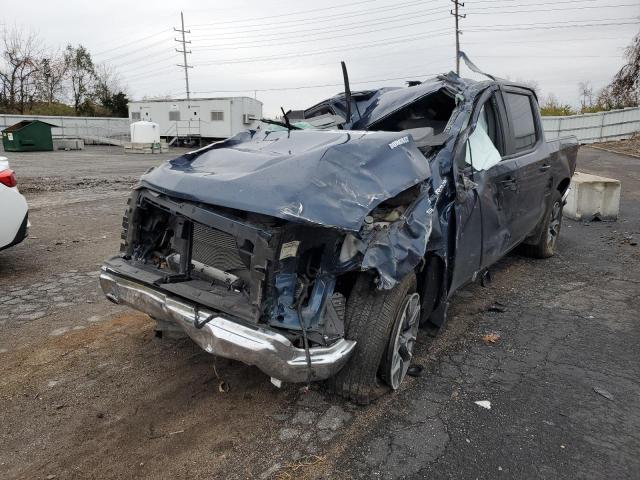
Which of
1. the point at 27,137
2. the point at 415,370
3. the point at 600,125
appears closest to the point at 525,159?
the point at 415,370

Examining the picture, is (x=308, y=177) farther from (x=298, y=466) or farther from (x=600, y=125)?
(x=600, y=125)

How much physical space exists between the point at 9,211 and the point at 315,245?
3.83m

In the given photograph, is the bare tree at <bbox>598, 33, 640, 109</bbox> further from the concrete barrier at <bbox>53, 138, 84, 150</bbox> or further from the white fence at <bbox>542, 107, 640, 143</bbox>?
the concrete barrier at <bbox>53, 138, 84, 150</bbox>

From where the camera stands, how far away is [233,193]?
262 cm

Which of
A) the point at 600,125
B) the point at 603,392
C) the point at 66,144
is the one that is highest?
the point at 600,125

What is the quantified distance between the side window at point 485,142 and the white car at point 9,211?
170 inches

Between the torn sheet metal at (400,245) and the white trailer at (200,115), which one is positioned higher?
the white trailer at (200,115)

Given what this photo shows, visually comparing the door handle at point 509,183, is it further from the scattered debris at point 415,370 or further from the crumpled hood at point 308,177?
the scattered debris at point 415,370

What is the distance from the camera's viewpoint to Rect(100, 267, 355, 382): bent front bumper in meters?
2.42

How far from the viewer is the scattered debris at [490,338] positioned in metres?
3.93

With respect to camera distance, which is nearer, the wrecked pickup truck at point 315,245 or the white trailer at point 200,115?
the wrecked pickup truck at point 315,245

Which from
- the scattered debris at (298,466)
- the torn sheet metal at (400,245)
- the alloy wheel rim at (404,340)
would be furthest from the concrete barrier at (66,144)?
the scattered debris at (298,466)

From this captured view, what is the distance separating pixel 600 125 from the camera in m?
26.7

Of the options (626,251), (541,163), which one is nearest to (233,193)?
(541,163)
